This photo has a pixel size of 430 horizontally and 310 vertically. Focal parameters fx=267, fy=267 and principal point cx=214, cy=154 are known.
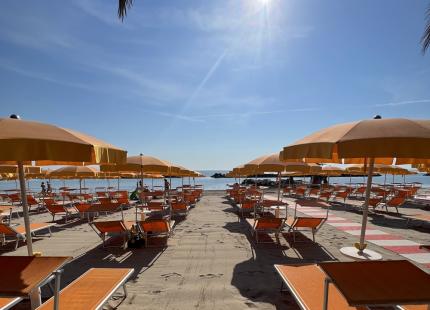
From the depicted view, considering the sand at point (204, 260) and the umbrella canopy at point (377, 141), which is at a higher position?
the umbrella canopy at point (377, 141)

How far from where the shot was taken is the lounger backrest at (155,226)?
20.7 ft

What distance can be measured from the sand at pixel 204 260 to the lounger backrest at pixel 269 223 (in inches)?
16.8

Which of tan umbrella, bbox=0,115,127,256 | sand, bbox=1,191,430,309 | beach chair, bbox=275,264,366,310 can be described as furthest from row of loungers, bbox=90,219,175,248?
beach chair, bbox=275,264,366,310

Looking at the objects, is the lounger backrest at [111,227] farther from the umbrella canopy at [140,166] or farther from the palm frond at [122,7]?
the palm frond at [122,7]

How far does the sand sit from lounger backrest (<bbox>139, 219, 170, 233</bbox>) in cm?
43

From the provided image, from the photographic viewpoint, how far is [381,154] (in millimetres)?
3061

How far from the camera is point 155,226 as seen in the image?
6.41 metres

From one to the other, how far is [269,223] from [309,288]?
10.6ft

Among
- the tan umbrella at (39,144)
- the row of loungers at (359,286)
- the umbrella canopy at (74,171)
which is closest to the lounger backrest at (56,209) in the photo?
the umbrella canopy at (74,171)

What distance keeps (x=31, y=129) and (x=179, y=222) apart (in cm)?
693

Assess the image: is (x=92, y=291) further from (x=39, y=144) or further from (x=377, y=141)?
(x=377, y=141)

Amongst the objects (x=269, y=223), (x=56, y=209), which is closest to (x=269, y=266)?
(x=269, y=223)

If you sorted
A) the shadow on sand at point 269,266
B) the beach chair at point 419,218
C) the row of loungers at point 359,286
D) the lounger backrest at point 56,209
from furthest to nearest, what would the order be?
the lounger backrest at point 56,209
the beach chair at point 419,218
the shadow on sand at point 269,266
the row of loungers at point 359,286

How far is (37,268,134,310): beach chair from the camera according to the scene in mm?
2785
